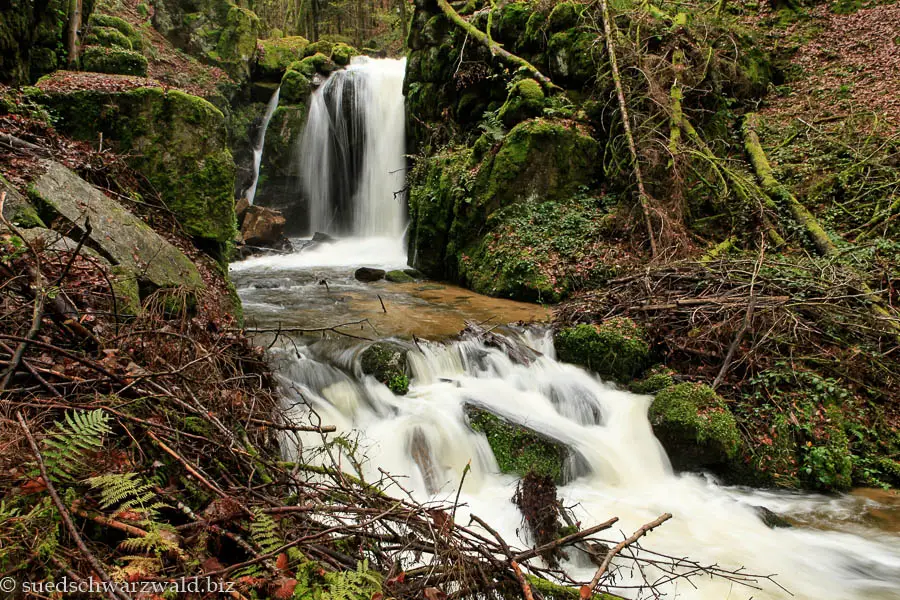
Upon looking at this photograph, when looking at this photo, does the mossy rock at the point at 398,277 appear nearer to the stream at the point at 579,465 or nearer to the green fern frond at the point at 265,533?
the stream at the point at 579,465

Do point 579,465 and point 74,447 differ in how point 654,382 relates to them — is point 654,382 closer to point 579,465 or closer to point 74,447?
point 579,465

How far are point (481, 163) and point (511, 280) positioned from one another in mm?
3195

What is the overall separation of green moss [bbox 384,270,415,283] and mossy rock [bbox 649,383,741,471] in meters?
7.17

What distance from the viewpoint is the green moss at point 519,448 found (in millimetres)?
4984

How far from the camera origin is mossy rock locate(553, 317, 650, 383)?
21.4 ft

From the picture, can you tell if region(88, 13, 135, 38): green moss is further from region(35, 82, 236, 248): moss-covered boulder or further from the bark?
region(35, 82, 236, 248): moss-covered boulder

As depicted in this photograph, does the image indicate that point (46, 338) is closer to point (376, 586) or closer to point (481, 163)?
point (376, 586)

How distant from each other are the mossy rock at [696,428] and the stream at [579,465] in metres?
0.16

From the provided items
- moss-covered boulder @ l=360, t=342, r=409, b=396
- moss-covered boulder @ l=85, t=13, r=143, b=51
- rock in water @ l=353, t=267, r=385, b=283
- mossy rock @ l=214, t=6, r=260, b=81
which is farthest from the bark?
mossy rock @ l=214, t=6, r=260, b=81

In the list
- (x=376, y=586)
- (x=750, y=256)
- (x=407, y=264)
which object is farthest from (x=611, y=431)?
(x=407, y=264)

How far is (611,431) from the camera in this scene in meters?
5.85

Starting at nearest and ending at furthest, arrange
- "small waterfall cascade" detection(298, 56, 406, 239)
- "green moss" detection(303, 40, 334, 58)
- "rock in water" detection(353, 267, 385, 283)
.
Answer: "rock in water" detection(353, 267, 385, 283) → "small waterfall cascade" detection(298, 56, 406, 239) → "green moss" detection(303, 40, 334, 58)

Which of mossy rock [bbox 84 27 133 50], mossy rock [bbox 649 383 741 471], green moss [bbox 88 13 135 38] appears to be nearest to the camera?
mossy rock [bbox 649 383 741 471]

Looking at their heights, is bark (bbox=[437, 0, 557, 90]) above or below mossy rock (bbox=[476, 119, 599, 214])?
above
